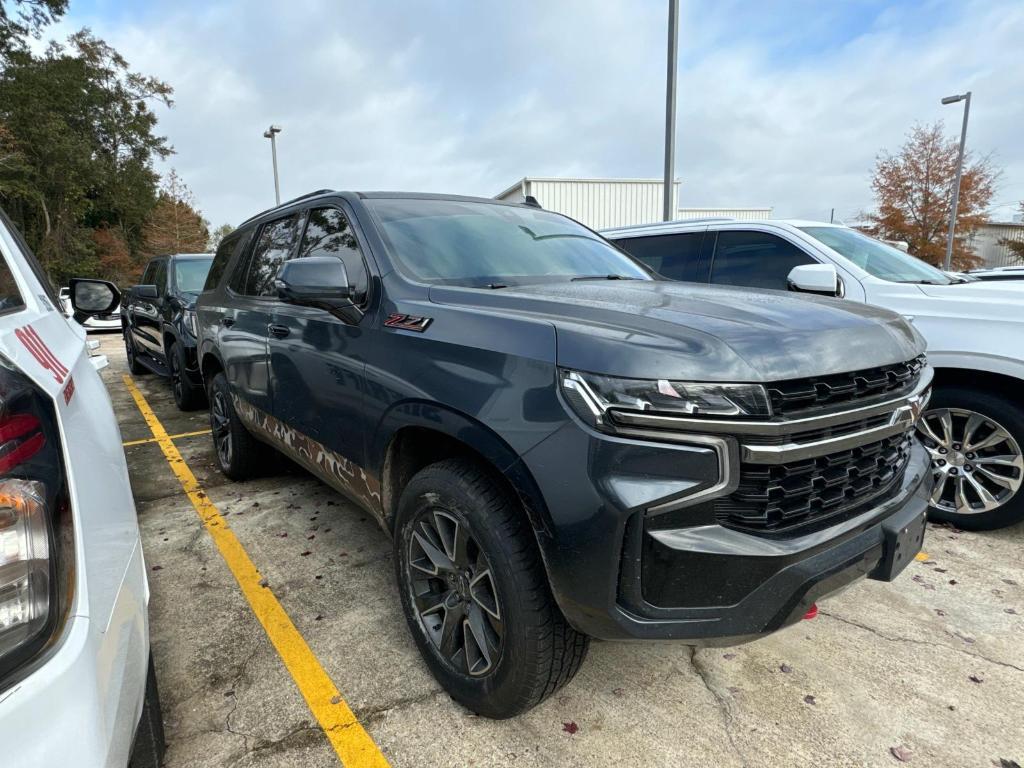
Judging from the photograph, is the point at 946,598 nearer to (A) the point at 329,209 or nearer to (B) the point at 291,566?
(B) the point at 291,566

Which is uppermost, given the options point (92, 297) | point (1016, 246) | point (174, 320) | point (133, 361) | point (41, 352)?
point (1016, 246)

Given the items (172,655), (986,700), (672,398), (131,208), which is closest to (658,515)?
(672,398)

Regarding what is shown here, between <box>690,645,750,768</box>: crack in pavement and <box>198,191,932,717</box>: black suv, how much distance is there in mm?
490

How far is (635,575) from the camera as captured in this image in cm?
157

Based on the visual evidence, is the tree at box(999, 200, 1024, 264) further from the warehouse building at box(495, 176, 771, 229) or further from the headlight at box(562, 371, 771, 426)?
the headlight at box(562, 371, 771, 426)

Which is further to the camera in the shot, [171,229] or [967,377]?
[171,229]

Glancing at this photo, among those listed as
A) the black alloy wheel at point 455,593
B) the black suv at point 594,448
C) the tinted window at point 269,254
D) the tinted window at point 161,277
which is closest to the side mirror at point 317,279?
the black suv at point 594,448

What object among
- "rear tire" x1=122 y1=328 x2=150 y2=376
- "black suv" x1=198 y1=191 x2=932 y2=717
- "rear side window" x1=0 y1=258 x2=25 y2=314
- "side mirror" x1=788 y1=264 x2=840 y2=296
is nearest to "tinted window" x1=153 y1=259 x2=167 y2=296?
"rear tire" x1=122 y1=328 x2=150 y2=376

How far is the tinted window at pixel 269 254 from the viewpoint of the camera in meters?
3.50

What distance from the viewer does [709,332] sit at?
64.3 inches

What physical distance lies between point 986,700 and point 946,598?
79cm

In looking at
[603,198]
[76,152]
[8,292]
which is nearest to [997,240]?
[603,198]

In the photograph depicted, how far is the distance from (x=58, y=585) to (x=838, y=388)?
188 centimetres

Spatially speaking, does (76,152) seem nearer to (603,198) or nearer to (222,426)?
(603,198)
